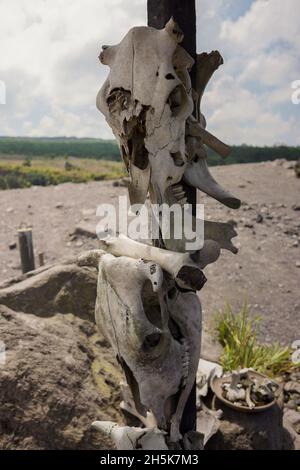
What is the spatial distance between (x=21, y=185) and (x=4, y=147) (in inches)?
1037

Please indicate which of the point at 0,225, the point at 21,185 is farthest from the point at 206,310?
the point at 21,185

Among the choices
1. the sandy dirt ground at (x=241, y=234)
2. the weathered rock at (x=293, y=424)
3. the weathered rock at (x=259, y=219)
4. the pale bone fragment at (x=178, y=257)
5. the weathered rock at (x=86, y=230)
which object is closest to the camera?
the pale bone fragment at (x=178, y=257)

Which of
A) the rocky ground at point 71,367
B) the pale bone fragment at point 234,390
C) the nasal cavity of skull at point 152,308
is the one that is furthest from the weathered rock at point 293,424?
the nasal cavity of skull at point 152,308

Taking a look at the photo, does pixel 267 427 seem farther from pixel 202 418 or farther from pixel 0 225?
pixel 0 225

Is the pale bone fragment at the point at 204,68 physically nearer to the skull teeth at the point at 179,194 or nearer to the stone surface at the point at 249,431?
the skull teeth at the point at 179,194

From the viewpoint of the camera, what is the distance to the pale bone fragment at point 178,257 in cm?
146

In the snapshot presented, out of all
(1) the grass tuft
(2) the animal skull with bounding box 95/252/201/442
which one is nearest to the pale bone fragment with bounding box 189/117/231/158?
(2) the animal skull with bounding box 95/252/201/442

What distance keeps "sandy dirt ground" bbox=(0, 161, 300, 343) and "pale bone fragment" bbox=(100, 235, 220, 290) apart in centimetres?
312

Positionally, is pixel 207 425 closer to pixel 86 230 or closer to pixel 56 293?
pixel 56 293

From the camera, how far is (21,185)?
15398 millimetres

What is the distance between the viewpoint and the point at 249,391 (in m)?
2.82

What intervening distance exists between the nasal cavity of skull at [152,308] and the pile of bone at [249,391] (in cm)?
132

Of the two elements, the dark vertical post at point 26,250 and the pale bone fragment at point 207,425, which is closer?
the pale bone fragment at point 207,425
